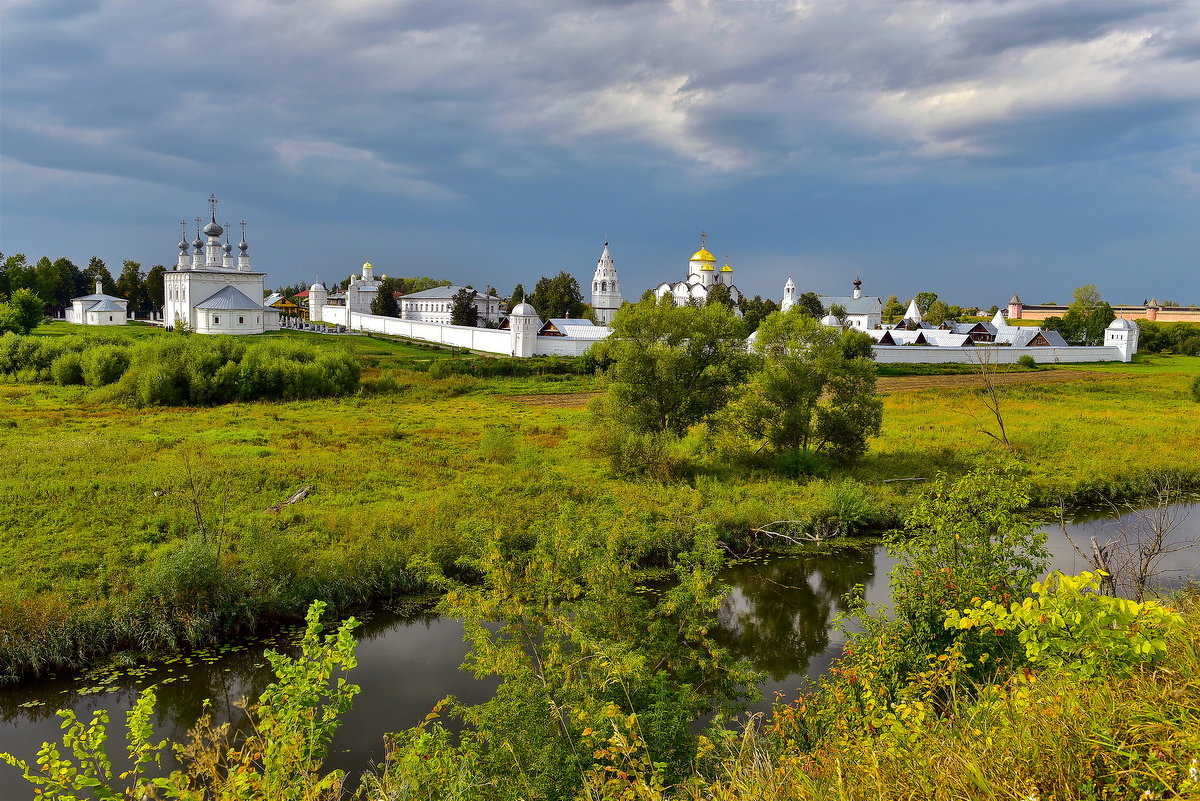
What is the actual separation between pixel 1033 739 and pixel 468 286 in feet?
219

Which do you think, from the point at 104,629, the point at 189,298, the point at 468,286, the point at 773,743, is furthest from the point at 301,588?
the point at 468,286

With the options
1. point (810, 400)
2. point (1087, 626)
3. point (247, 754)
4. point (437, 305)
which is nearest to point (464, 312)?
point (437, 305)

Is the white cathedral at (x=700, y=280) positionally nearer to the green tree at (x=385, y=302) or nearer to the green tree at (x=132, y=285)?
the green tree at (x=385, y=302)

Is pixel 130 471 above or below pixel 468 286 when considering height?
below

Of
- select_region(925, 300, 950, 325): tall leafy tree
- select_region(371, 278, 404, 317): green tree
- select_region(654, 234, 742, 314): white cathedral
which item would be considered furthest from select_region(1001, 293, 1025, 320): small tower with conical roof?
select_region(371, 278, 404, 317): green tree

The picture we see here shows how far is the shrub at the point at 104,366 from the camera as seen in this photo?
99.7ft

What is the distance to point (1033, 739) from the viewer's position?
337cm

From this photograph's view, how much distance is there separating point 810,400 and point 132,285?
66459 mm

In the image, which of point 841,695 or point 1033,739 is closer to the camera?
point 1033,739

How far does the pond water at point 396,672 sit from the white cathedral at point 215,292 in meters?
44.4

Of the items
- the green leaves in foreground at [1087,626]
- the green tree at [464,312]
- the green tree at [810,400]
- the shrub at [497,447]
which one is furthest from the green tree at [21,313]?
the green leaves in foreground at [1087,626]

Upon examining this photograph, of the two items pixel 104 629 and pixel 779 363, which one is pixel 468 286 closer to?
pixel 779 363

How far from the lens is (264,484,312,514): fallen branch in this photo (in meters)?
14.7

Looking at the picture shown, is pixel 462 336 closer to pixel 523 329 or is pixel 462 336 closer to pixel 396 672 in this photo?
pixel 523 329
